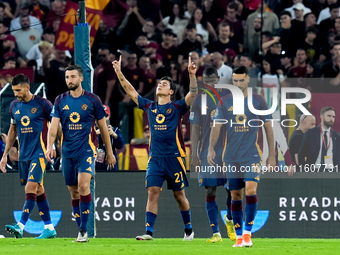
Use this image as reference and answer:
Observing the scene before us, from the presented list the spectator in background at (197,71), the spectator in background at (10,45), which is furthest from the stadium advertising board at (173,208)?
the spectator in background at (10,45)

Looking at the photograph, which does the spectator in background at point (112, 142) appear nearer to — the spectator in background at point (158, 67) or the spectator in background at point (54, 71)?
the spectator in background at point (54, 71)

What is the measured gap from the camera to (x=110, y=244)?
11328 mm

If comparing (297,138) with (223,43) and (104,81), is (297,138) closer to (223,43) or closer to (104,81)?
(223,43)

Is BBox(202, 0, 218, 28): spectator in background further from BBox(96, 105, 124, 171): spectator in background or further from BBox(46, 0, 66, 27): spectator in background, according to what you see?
BBox(96, 105, 124, 171): spectator in background

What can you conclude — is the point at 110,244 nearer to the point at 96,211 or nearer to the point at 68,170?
the point at 68,170

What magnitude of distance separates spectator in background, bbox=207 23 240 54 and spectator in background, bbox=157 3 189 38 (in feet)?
4.14

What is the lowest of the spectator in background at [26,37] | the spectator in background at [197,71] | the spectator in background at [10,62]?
the spectator in background at [197,71]

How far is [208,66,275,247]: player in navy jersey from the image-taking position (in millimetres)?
10750

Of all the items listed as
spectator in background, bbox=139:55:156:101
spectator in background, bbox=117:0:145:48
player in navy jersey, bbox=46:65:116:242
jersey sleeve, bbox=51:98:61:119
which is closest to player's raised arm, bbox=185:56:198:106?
player in navy jersey, bbox=46:65:116:242

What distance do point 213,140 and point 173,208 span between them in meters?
2.96

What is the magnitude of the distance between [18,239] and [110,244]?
1.93 meters

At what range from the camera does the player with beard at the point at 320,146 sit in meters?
14.3

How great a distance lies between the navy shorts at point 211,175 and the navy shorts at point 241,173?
50.0 inches

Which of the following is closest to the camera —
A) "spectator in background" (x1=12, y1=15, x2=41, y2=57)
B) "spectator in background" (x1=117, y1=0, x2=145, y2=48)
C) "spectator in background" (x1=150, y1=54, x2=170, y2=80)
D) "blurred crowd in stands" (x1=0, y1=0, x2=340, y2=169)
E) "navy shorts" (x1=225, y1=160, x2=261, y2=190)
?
"navy shorts" (x1=225, y1=160, x2=261, y2=190)
